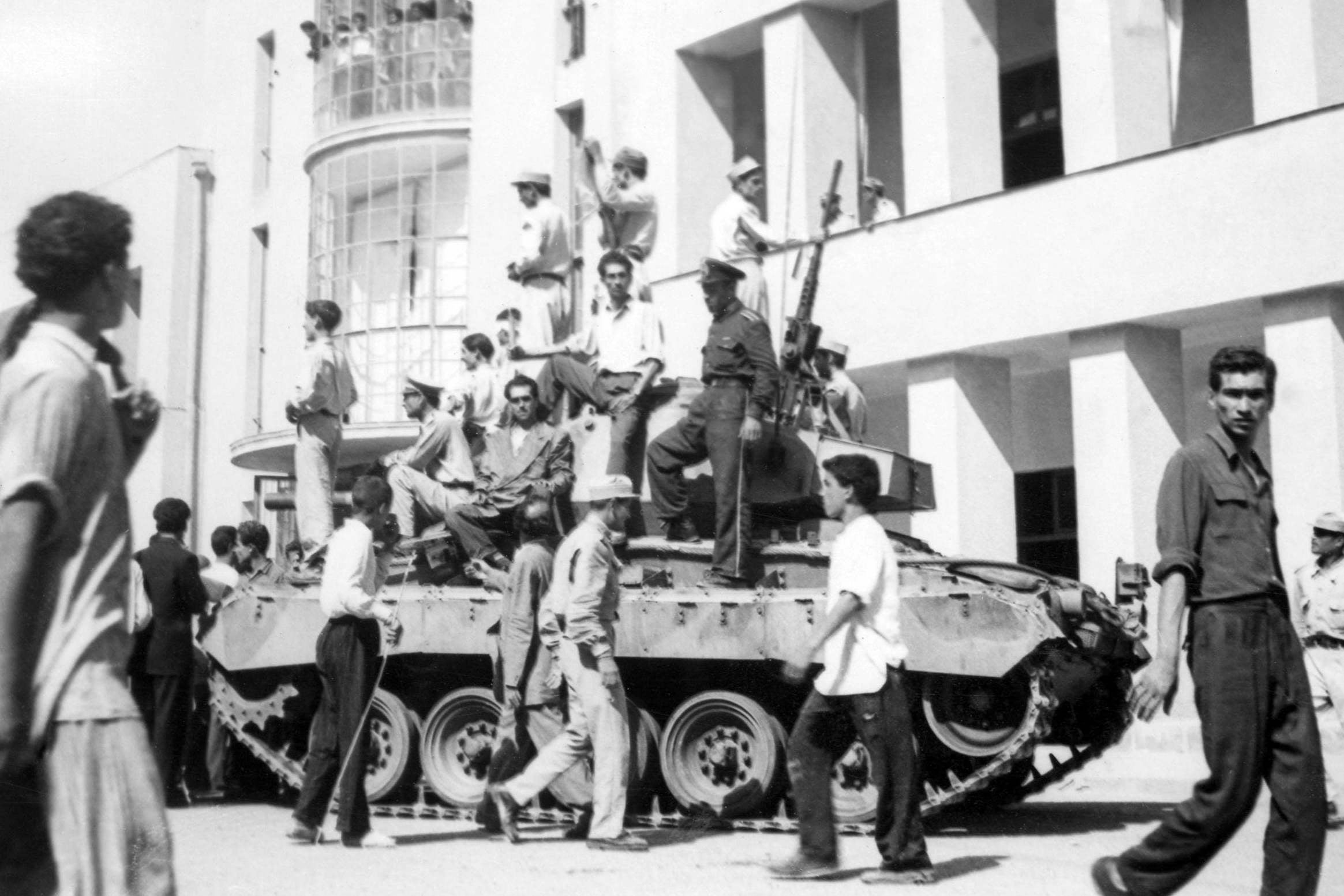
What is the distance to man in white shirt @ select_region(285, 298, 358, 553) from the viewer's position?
13.4 m

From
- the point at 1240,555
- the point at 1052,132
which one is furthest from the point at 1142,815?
the point at 1052,132

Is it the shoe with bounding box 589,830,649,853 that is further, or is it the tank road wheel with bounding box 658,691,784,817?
the tank road wheel with bounding box 658,691,784,817

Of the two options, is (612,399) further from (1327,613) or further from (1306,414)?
(1306,414)

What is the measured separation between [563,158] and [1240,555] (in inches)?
765

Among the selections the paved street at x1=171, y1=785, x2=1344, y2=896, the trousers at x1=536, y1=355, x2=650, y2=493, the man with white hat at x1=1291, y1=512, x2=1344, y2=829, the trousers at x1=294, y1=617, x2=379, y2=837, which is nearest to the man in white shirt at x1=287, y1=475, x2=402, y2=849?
the trousers at x1=294, y1=617, x2=379, y2=837

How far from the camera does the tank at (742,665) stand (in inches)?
409

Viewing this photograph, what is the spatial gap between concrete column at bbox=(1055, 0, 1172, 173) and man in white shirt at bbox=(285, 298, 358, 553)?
7.13 meters

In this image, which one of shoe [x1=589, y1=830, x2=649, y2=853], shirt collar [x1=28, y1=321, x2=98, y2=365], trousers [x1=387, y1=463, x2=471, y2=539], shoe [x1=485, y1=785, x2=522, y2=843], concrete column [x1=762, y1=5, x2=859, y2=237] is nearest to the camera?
shirt collar [x1=28, y1=321, x2=98, y2=365]

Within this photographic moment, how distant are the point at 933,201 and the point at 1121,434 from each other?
3.29 metres

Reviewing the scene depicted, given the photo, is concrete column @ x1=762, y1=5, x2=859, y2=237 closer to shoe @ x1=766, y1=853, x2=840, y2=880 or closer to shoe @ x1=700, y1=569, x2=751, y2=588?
shoe @ x1=700, y1=569, x2=751, y2=588

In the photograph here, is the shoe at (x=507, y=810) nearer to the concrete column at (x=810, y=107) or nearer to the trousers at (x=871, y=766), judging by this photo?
the trousers at (x=871, y=766)

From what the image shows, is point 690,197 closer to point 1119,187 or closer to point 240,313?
point 1119,187

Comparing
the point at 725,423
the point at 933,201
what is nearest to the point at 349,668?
the point at 725,423

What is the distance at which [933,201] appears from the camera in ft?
59.7
